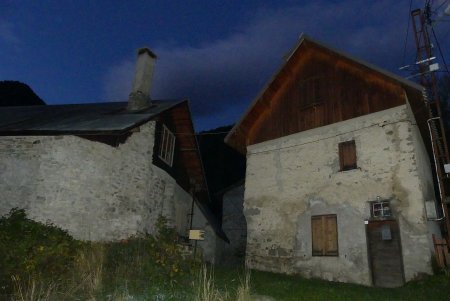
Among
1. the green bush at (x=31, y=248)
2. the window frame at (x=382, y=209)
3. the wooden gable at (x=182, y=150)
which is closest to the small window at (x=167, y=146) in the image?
the wooden gable at (x=182, y=150)

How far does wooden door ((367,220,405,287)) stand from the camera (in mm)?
10273

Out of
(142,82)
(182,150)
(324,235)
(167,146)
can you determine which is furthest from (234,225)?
(324,235)

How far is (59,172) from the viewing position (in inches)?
455

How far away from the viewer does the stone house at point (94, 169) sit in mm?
11359

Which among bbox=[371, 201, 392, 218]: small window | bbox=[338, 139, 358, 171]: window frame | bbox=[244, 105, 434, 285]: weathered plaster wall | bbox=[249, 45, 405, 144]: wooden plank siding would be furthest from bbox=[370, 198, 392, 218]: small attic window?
bbox=[249, 45, 405, 144]: wooden plank siding

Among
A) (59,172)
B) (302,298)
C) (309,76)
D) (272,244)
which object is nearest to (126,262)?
(59,172)

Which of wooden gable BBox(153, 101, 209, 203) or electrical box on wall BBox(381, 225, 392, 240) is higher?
wooden gable BBox(153, 101, 209, 203)

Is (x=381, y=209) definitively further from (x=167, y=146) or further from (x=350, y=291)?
(x=167, y=146)

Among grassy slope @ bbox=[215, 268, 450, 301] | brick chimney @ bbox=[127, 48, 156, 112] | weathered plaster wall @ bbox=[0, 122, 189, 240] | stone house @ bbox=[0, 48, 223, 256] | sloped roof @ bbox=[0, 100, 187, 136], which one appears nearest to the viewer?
grassy slope @ bbox=[215, 268, 450, 301]

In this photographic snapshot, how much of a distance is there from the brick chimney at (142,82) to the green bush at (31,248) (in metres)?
Result: 6.57

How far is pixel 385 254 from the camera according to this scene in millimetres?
10531

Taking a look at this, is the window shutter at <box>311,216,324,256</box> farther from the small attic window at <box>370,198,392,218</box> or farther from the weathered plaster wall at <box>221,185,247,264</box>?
the weathered plaster wall at <box>221,185,247,264</box>

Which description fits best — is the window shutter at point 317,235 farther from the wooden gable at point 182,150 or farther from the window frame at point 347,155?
the wooden gable at point 182,150

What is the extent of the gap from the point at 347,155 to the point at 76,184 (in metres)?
9.08
